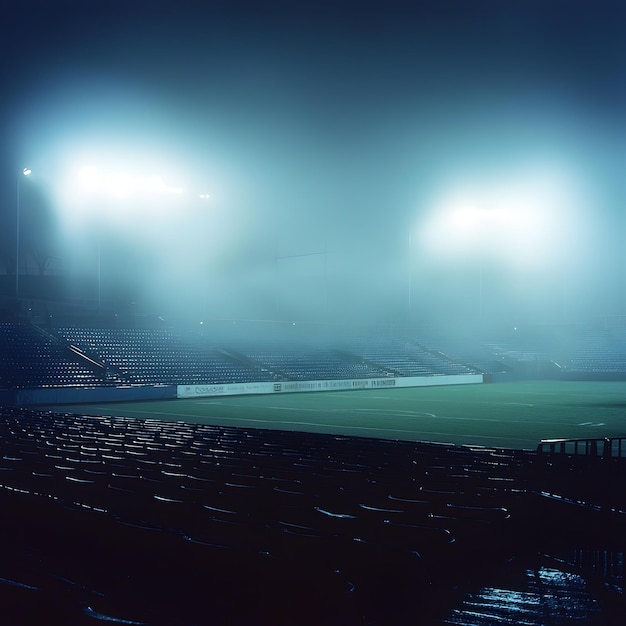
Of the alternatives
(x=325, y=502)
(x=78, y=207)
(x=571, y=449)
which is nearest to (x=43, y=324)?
(x=78, y=207)

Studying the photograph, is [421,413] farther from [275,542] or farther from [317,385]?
[275,542]

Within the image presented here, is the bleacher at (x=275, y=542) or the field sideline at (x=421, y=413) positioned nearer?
the bleacher at (x=275, y=542)

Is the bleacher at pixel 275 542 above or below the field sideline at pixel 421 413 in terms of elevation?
above

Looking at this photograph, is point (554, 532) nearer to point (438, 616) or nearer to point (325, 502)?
point (325, 502)

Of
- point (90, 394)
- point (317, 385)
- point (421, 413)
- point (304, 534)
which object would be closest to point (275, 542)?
point (304, 534)

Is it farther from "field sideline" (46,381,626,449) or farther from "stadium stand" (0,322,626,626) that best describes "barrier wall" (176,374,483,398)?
"stadium stand" (0,322,626,626)

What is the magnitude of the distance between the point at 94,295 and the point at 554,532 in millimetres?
46135

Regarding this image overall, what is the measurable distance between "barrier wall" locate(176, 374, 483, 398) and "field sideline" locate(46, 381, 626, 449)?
1.05 meters

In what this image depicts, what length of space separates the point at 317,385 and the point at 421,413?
41.7 ft

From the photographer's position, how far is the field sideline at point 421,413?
1842 cm

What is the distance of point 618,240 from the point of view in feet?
183

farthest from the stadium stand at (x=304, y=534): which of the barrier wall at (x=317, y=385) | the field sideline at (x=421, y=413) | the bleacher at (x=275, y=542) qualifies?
the barrier wall at (x=317, y=385)

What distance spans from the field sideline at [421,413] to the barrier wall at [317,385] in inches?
41.2

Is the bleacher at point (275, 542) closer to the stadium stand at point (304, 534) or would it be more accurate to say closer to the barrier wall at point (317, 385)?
the stadium stand at point (304, 534)
